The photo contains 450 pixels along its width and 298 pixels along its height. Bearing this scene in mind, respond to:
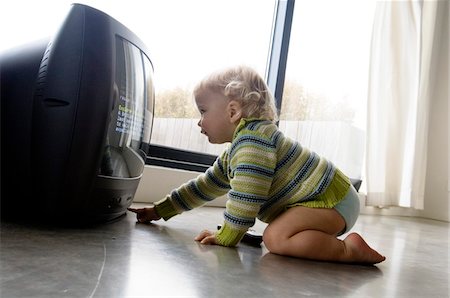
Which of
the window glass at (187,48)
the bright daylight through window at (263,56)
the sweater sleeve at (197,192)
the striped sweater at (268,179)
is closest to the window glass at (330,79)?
the bright daylight through window at (263,56)

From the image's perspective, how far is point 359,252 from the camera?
88cm

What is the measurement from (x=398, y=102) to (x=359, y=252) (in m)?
1.68

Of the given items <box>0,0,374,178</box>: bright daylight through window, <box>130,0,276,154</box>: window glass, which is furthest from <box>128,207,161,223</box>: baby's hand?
<box>130,0,276,154</box>: window glass

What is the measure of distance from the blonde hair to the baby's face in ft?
0.04

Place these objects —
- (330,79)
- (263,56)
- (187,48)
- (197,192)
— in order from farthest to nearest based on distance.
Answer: (330,79) → (263,56) → (187,48) → (197,192)

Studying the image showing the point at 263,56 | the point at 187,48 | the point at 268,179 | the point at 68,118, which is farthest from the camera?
the point at 263,56

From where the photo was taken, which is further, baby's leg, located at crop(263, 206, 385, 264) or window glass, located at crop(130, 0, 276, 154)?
window glass, located at crop(130, 0, 276, 154)

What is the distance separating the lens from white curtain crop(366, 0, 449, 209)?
229 cm

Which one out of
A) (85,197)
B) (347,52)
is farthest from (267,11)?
(85,197)

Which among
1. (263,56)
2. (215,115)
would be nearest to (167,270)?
(215,115)

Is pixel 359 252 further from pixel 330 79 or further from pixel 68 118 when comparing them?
pixel 330 79

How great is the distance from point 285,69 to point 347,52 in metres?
0.42

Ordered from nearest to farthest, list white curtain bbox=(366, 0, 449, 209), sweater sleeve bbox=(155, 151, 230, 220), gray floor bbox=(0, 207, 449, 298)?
gray floor bbox=(0, 207, 449, 298)
sweater sleeve bbox=(155, 151, 230, 220)
white curtain bbox=(366, 0, 449, 209)

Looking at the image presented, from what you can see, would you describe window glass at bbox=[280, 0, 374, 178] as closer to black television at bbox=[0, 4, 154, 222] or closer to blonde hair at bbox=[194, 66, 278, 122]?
blonde hair at bbox=[194, 66, 278, 122]
